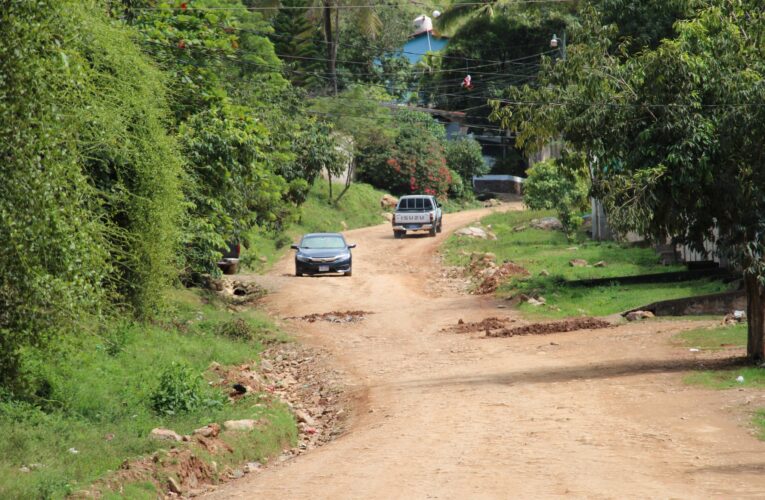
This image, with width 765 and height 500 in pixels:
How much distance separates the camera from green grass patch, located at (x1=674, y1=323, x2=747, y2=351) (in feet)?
66.8

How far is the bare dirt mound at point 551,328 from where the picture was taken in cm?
2395

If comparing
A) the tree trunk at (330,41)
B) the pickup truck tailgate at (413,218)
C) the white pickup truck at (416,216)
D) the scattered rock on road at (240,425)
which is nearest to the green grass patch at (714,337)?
the scattered rock on road at (240,425)

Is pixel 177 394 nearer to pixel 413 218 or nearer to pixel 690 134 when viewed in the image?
pixel 690 134

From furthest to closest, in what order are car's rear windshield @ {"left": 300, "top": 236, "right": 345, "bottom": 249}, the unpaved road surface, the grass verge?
the grass verge < car's rear windshield @ {"left": 300, "top": 236, "right": 345, "bottom": 249} < the unpaved road surface

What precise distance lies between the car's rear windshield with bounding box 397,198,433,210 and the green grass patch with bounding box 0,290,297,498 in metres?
28.5

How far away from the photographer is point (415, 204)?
49219 millimetres

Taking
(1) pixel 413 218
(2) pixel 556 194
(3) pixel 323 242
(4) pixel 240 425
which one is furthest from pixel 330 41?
(4) pixel 240 425

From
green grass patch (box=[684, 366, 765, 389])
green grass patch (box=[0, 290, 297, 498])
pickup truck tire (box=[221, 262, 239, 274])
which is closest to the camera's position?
green grass patch (box=[0, 290, 297, 498])

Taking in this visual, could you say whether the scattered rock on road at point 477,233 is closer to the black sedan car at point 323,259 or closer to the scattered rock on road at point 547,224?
the scattered rock on road at point 547,224

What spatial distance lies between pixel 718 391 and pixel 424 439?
516 cm

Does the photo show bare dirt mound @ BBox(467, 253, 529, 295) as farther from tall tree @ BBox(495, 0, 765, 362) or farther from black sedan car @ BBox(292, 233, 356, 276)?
tall tree @ BBox(495, 0, 765, 362)

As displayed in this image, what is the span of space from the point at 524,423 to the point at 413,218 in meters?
34.4

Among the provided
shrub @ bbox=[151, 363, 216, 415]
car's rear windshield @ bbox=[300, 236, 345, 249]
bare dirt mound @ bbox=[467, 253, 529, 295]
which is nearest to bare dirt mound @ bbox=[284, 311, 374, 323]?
bare dirt mound @ bbox=[467, 253, 529, 295]

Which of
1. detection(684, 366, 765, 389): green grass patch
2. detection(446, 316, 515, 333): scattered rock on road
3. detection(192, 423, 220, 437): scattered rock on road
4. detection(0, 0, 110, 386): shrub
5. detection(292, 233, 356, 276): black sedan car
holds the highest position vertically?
detection(0, 0, 110, 386): shrub
